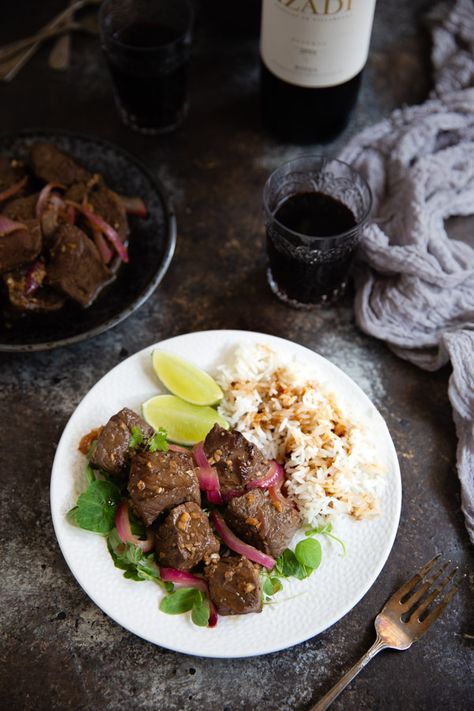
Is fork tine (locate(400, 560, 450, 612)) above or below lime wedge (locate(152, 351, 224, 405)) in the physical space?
below

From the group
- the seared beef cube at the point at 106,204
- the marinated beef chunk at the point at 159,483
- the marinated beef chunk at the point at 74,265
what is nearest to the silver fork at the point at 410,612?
the marinated beef chunk at the point at 159,483

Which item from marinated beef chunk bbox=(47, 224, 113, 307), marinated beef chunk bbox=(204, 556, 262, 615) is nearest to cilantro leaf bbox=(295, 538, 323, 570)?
marinated beef chunk bbox=(204, 556, 262, 615)

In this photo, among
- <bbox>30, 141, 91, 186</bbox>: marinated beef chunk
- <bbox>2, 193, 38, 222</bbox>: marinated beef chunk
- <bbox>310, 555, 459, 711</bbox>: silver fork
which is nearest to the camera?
<bbox>310, 555, 459, 711</bbox>: silver fork

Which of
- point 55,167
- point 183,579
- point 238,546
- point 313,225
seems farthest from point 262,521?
point 55,167

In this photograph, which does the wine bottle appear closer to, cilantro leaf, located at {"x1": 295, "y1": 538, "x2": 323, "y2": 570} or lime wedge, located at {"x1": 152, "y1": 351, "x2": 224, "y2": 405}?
lime wedge, located at {"x1": 152, "y1": 351, "x2": 224, "y2": 405}

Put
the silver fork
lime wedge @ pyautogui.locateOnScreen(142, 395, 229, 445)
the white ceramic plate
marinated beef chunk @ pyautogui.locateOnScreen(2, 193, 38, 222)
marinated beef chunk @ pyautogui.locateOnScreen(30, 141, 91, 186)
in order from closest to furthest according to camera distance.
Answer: the white ceramic plate → the silver fork → lime wedge @ pyautogui.locateOnScreen(142, 395, 229, 445) → marinated beef chunk @ pyautogui.locateOnScreen(2, 193, 38, 222) → marinated beef chunk @ pyautogui.locateOnScreen(30, 141, 91, 186)
